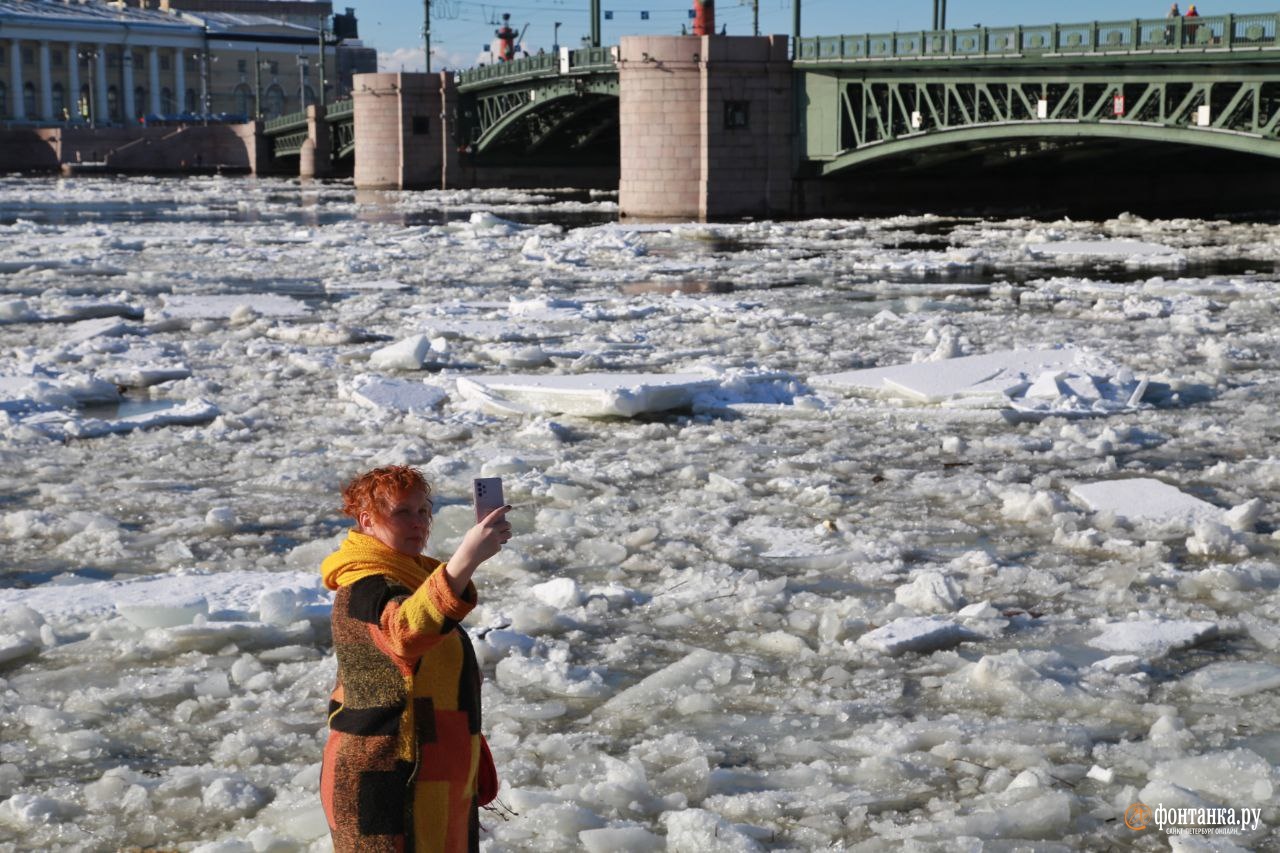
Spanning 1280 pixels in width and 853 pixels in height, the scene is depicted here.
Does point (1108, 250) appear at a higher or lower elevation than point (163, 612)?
higher

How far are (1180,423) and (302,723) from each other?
6.17m

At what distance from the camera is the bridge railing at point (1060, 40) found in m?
24.6

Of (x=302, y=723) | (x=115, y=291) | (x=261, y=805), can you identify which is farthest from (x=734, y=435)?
(x=115, y=291)

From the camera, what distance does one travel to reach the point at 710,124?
36.3 m

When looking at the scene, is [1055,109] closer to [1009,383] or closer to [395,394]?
[1009,383]

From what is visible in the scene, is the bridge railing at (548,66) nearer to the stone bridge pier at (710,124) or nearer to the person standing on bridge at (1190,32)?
the stone bridge pier at (710,124)

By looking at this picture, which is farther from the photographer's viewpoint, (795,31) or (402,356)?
(795,31)

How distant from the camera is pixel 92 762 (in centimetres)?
453

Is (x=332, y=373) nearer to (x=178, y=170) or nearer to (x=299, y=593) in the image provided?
(x=299, y=593)

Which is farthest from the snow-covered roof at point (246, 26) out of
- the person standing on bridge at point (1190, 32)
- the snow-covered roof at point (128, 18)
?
the person standing on bridge at point (1190, 32)

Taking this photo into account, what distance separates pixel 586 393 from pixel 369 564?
6939mm

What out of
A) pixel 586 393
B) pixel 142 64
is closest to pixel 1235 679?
pixel 586 393

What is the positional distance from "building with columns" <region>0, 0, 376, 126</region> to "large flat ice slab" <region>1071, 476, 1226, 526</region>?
95039 mm

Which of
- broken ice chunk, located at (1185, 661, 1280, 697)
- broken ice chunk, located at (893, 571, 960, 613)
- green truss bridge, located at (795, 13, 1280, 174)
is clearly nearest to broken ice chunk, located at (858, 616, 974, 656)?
broken ice chunk, located at (893, 571, 960, 613)
